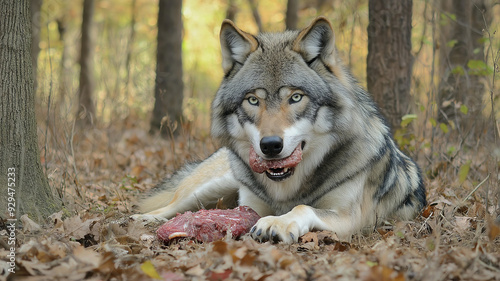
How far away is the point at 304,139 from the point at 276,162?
30 centimetres

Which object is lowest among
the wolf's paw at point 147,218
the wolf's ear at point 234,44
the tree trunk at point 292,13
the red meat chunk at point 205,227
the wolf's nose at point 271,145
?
the wolf's paw at point 147,218

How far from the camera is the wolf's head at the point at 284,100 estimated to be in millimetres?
3701

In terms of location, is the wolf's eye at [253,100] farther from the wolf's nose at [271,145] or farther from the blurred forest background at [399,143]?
the blurred forest background at [399,143]

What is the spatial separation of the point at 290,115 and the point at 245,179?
93cm

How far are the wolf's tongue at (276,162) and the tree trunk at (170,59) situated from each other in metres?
6.76

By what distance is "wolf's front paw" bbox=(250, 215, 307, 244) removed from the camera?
133 inches

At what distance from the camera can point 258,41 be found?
4.20m

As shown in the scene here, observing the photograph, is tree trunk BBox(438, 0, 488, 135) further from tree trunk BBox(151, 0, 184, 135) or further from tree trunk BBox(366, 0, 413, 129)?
tree trunk BBox(151, 0, 184, 135)

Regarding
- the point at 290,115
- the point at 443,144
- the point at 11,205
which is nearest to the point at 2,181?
the point at 11,205

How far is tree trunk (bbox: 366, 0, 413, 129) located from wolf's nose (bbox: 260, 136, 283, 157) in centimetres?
300

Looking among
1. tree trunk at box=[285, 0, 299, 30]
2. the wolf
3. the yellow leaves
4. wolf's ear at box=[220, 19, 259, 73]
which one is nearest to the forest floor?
the yellow leaves

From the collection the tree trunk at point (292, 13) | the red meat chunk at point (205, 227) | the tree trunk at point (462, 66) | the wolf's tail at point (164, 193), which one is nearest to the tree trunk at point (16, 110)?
the red meat chunk at point (205, 227)

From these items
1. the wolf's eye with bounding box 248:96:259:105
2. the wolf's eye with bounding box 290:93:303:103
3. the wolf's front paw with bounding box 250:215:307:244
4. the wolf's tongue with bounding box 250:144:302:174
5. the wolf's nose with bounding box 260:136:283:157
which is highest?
the wolf's eye with bounding box 290:93:303:103

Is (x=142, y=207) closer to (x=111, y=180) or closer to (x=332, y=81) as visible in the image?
(x=111, y=180)
